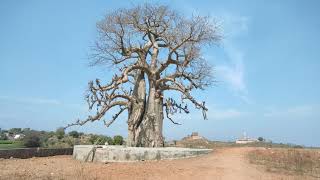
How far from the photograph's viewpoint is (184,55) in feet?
63.4

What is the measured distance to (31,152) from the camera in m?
18.3

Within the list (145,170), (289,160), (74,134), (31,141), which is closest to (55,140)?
(31,141)

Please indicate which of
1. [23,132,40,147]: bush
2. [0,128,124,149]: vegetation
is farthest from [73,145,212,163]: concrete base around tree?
[23,132,40,147]: bush

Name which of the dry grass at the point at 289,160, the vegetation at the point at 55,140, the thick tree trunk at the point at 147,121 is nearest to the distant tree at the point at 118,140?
the vegetation at the point at 55,140

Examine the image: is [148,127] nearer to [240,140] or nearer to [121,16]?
Result: [121,16]

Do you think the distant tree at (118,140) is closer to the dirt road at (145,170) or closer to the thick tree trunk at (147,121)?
the thick tree trunk at (147,121)

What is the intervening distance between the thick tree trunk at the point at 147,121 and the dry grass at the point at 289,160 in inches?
165

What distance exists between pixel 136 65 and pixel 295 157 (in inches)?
306

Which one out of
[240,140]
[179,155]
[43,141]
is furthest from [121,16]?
[240,140]

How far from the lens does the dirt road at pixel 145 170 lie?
40.5 feet

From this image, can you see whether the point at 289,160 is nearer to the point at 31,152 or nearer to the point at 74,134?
the point at 31,152

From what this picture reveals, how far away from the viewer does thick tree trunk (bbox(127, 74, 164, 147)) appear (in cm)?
1927

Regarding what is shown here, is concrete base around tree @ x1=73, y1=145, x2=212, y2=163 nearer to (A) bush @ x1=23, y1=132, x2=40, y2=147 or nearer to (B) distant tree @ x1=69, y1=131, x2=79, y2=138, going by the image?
(A) bush @ x1=23, y1=132, x2=40, y2=147

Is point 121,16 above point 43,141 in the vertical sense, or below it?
above
